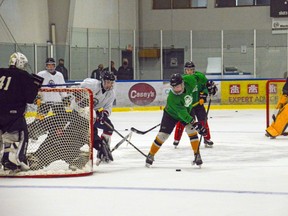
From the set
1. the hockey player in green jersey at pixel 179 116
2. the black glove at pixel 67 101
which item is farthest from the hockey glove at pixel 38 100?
the hockey player in green jersey at pixel 179 116

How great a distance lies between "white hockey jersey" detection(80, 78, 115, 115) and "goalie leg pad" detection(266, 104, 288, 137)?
376cm

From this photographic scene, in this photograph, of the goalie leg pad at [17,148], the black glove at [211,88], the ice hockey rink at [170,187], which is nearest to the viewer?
the ice hockey rink at [170,187]

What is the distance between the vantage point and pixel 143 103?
19.1 metres

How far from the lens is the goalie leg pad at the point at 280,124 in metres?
12.3

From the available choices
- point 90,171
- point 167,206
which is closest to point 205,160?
point 90,171

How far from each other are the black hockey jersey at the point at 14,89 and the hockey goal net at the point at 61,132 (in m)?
0.54

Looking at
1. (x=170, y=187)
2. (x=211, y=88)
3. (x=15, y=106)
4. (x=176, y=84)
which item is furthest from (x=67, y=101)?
(x=211, y=88)

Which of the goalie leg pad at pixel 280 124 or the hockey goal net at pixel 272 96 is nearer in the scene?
the goalie leg pad at pixel 280 124

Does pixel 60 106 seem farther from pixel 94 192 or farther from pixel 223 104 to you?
pixel 223 104

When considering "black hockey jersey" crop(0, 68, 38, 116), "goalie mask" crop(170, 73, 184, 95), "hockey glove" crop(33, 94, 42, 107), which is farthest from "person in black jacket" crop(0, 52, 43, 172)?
"goalie mask" crop(170, 73, 184, 95)

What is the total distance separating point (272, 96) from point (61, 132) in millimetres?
6458

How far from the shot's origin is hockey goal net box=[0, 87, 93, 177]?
8.40 metres

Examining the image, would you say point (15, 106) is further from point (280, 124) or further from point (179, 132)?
point (280, 124)

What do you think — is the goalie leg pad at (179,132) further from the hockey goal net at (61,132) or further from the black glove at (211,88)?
the hockey goal net at (61,132)
